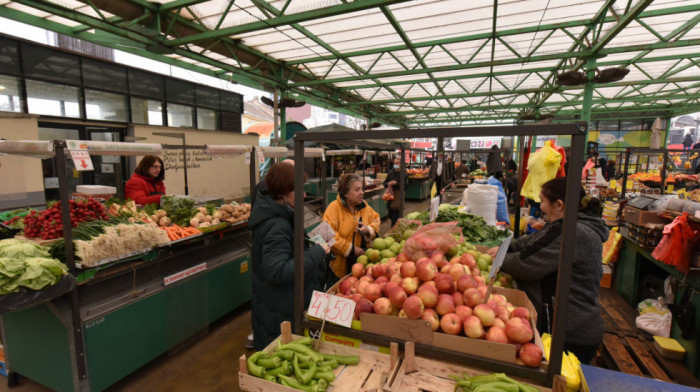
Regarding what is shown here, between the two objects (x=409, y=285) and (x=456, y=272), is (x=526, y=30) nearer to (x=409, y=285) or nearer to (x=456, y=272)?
(x=456, y=272)

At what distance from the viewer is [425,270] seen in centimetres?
197

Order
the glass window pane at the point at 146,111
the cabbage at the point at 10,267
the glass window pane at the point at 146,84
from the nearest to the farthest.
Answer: the cabbage at the point at 10,267, the glass window pane at the point at 146,84, the glass window pane at the point at 146,111

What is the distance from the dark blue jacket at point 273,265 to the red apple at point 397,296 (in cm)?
64

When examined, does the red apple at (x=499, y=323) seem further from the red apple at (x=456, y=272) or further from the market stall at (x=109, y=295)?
the market stall at (x=109, y=295)

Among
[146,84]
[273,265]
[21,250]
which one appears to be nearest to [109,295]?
[21,250]

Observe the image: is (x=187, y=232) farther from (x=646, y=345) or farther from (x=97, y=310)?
(x=646, y=345)

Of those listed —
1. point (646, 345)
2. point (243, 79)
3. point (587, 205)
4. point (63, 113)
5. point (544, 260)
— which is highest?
point (243, 79)

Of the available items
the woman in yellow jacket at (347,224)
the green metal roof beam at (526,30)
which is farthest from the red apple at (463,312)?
the green metal roof beam at (526,30)

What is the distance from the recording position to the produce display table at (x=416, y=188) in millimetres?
15141

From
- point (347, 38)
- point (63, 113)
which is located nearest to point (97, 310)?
point (63, 113)

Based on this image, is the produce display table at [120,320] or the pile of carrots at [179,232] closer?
the produce display table at [120,320]

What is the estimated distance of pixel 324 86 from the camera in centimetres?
1405

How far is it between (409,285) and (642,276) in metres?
4.49

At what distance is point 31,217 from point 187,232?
1.37 m
